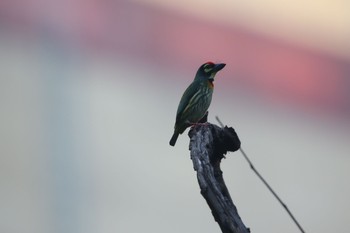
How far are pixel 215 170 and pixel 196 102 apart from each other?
1.37 m

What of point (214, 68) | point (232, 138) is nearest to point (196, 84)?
point (214, 68)

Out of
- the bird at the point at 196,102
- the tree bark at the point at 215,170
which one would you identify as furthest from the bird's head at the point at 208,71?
the tree bark at the point at 215,170

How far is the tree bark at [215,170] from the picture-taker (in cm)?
124

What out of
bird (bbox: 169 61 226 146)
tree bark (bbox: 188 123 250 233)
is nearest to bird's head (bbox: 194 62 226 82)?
bird (bbox: 169 61 226 146)

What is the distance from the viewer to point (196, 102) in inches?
109

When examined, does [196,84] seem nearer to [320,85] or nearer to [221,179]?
[221,179]

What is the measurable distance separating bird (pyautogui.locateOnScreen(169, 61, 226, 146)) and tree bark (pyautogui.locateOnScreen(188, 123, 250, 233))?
1.17 metres

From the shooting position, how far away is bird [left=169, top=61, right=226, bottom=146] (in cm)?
276

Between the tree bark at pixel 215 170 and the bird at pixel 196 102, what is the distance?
117cm

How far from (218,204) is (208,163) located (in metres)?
0.14

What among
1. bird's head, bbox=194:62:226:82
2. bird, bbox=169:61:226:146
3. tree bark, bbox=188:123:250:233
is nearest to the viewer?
tree bark, bbox=188:123:250:233

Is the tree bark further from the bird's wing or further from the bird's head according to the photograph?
the bird's head

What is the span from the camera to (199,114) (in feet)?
9.05

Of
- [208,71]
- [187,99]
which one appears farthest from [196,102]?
[208,71]
